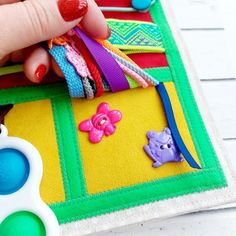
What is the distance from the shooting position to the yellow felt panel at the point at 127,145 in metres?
0.45

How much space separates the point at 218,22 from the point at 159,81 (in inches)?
8.8

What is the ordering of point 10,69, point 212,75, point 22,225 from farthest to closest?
1. point 212,75
2. point 10,69
3. point 22,225

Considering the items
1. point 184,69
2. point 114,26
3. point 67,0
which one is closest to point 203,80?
point 184,69

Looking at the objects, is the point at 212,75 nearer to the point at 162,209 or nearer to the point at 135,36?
the point at 135,36

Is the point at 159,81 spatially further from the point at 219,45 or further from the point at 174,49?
the point at 219,45

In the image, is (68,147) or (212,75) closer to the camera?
(68,147)

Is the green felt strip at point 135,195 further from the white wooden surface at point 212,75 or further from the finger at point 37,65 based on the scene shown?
the finger at point 37,65

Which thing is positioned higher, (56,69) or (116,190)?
(56,69)

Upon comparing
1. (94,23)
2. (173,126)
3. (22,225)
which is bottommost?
(22,225)

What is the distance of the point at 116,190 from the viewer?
0.45 m

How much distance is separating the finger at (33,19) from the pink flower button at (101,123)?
121 millimetres

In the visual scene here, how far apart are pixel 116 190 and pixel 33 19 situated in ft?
0.70

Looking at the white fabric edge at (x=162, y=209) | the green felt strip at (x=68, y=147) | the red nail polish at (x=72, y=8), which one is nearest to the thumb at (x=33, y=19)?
the red nail polish at (x=72, y=8)

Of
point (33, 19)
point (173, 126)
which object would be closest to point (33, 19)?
point (33, 19)
